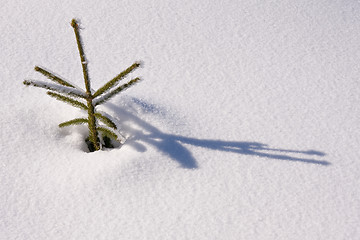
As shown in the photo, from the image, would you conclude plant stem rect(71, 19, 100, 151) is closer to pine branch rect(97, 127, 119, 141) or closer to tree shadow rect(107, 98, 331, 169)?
pine branch rect(97, 127, 119, 141)

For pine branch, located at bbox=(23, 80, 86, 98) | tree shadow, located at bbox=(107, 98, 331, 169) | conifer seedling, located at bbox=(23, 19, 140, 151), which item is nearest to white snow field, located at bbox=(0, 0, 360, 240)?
tree shadow, located at bbox=(107, 98, 331, 169)

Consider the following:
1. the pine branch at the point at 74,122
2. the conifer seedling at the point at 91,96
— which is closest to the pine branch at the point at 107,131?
the conifer seedling at the point at 91,96

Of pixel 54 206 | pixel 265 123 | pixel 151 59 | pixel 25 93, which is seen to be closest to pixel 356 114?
A: pixel 265 123

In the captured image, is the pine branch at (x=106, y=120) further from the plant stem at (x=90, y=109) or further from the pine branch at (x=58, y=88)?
the pine branch at (x=58, y=88)

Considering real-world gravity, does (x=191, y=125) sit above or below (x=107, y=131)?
above

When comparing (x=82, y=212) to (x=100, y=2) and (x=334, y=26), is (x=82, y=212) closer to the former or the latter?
(x=100, y=2)

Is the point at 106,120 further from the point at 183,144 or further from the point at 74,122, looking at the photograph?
the point at 183,144

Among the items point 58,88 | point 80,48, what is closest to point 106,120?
point 58,88
